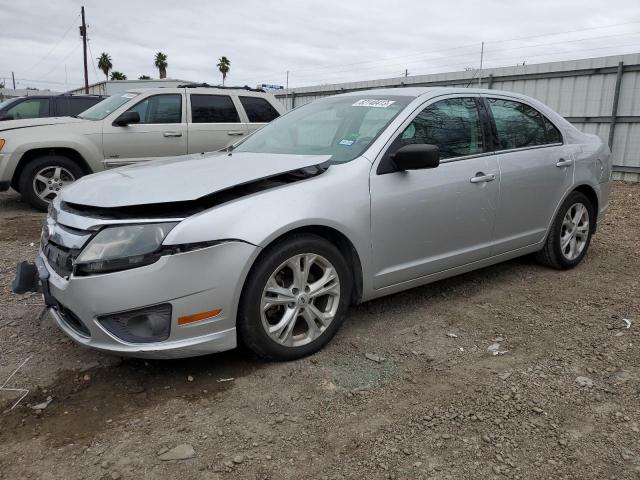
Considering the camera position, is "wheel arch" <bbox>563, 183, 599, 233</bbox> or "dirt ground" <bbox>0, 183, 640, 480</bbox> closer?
"dirt ground" <bbox>0, 183, 640, 480</bbox>

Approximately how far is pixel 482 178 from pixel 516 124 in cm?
84

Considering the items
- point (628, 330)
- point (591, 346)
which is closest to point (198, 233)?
point (591, 346)

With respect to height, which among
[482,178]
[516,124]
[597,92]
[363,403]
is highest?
[597,92]

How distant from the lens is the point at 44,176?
24.1 ft

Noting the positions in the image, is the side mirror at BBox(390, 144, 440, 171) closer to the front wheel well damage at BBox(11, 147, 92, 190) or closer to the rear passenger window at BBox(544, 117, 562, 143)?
the rear passenger window at BBox(544, 117, 562, 143)

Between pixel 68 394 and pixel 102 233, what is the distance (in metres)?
0.87

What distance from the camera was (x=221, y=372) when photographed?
3.01 meters

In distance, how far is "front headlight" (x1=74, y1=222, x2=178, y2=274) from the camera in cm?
259

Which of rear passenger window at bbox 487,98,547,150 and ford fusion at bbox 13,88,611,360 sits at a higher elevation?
rear passenger window at bbox 487,98,547,150

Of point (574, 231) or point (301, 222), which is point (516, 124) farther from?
point (301, 222)

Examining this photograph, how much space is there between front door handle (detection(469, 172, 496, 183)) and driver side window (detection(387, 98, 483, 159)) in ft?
0.62

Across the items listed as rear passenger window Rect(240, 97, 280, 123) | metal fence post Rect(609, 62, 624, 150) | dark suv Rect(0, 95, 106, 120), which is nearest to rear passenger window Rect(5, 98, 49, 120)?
dark suv Rect(0, 95, 106, 120)

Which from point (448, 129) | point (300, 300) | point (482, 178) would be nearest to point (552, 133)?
point (482, 178)

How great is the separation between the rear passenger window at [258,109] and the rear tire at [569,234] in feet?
17.3
